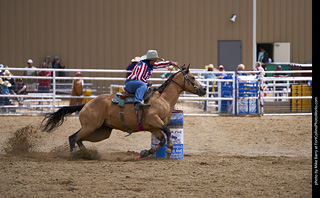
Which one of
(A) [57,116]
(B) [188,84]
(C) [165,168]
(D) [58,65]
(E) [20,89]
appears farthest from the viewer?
(D) [58,65]

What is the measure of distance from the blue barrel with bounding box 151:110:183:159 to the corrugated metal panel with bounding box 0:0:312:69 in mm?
14339

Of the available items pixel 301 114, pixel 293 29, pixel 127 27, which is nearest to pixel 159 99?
pixel 301 114

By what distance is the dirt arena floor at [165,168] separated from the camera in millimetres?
6410

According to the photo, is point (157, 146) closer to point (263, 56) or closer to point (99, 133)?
point (99, 133)

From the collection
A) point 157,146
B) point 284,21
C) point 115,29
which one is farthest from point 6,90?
point 284,21

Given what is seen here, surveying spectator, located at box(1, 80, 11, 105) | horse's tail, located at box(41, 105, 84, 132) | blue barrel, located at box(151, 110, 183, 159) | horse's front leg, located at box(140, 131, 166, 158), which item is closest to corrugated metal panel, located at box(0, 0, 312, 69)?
spectator, located at box(1, 80, 11, 105)

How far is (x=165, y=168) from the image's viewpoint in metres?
7.92

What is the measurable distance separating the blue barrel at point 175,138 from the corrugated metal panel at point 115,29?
1434cm

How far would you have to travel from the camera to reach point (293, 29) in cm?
2452

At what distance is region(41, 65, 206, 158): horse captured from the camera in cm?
912

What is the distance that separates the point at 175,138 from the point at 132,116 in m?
0.83

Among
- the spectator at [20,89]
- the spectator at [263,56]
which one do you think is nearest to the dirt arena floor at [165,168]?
the spectator at [20,89]

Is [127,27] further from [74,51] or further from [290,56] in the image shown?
[290,56]
